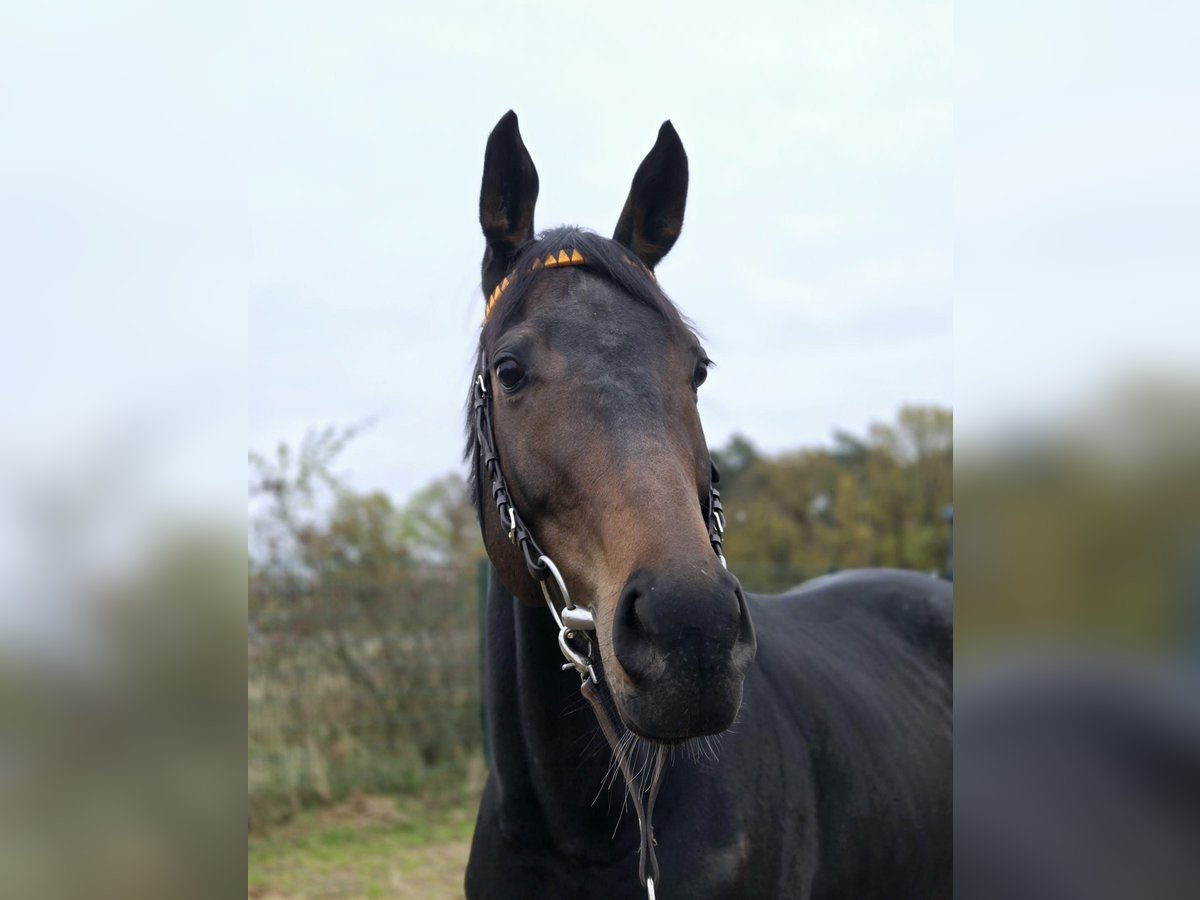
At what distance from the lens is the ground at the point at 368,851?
6.44 meters

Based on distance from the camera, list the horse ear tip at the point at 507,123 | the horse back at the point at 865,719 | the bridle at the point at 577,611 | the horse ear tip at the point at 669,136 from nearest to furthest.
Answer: the bridle at the point at 577,611
the horse ear tip at the point at 507,123
the horse ear tip at the point at 669,136
the horse back at the point at 865,719

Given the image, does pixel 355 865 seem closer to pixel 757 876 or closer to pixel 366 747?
pixel 366 747

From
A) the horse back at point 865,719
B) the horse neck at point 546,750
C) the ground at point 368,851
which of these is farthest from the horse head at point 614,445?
the ground at point 368,851

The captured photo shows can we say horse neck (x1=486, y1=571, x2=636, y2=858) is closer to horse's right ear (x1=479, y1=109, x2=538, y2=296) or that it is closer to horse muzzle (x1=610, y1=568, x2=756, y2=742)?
horse muzzle (x1=610, y1=568, x2=756, y2=742)

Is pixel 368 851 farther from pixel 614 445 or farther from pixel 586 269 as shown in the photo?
pixel 614 445

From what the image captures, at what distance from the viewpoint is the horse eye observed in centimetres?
246

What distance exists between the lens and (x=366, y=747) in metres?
8.98

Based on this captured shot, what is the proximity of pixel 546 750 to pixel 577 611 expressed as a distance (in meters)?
0.62

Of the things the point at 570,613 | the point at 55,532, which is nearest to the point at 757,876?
the point at 570,613

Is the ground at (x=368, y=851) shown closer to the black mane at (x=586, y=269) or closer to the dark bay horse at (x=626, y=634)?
the dark bay horse at (x=626, y=634)

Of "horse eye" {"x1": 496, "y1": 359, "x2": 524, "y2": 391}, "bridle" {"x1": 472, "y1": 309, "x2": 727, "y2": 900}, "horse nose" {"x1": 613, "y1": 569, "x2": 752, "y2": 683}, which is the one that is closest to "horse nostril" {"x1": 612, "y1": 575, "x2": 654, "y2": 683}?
"horse nose" {"x1": 613, "y1": 569, "x2": 752, "y2": 683}

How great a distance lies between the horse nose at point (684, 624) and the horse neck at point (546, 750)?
0.78m

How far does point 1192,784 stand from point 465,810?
8.16m

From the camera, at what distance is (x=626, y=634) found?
1939 millimetres
